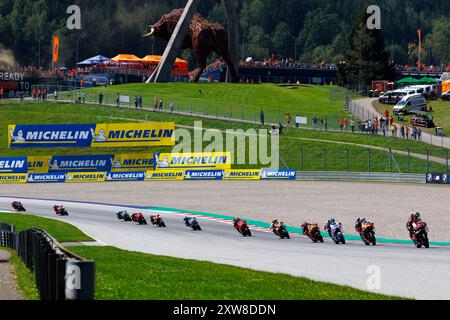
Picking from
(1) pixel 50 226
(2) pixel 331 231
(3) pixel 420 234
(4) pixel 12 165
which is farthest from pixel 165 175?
(3) pixel 420 234

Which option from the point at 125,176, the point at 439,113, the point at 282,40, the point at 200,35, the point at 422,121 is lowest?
the point at 125,176

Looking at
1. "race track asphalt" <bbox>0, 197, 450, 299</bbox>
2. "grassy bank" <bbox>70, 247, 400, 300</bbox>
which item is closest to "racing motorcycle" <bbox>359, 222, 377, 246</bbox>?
"race track asphalt" <bbox>0, 197, 450, 299</bbox>

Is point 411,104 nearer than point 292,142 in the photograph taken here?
No

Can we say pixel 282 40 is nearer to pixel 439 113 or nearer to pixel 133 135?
pixel 439 113

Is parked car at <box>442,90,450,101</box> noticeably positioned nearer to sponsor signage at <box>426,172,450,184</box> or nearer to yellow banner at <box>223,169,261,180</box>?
yellow banner at <box>223,169,261,180</box>

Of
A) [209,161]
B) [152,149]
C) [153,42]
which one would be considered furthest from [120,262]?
[153,42]

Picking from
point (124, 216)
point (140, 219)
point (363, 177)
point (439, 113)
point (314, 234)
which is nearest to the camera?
point (314, 234)

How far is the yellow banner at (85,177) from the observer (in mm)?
66125

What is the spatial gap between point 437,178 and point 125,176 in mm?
21391

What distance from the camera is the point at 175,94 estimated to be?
90.8 meters

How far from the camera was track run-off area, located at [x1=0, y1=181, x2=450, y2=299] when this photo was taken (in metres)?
23.7

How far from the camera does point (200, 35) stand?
3740 inches

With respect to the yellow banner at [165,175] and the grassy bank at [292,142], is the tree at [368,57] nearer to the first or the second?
the grassy bank at [292,142]

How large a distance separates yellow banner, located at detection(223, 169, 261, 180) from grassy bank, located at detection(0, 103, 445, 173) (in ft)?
6.74
